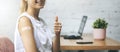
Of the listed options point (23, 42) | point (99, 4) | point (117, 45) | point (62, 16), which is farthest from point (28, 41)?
point (99, 4)

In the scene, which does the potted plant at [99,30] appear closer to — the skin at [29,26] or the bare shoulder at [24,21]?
the skin at [29,26]

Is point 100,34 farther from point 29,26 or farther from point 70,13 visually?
point 29,26

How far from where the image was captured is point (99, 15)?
297 cm

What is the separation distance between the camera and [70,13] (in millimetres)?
2938

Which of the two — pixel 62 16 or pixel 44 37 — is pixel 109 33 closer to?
pixel 62 16

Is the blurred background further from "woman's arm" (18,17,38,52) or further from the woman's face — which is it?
"woman's arm" (18,17,38,52)

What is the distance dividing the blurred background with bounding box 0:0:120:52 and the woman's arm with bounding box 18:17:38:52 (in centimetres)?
144

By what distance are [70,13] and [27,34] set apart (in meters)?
1.56

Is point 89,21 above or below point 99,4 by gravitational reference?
below

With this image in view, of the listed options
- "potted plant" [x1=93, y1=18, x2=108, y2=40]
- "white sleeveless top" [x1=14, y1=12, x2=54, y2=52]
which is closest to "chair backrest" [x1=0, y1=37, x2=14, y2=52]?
"white sleeveless top" [x1=14, y1=12, x2=54, y2=52]

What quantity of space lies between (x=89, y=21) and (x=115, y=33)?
364mm

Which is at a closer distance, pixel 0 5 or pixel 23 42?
pixel 23 42

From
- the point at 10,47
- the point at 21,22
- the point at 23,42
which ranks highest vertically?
the point at 21,22

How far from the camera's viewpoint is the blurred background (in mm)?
2879
